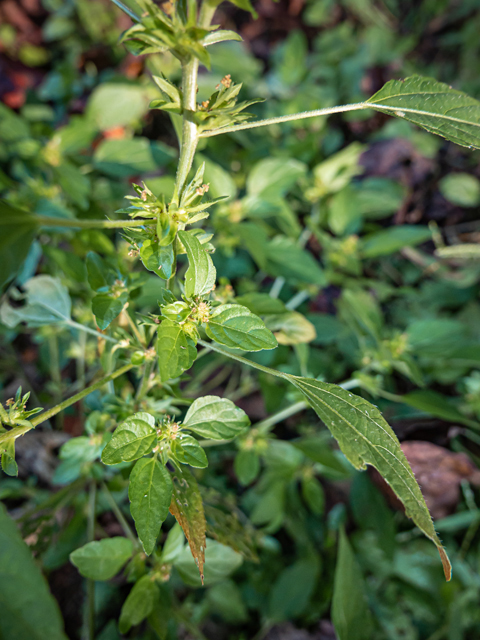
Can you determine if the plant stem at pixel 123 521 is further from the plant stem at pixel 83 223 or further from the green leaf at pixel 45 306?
the plant stem at pixel 83 223

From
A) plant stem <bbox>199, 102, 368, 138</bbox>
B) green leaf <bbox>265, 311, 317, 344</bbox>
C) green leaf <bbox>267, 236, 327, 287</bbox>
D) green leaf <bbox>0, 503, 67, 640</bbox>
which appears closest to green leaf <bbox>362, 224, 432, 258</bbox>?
green leaf <bbox>267, 236, 327, 287</bbox>

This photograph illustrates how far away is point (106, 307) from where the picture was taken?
1.00 meters

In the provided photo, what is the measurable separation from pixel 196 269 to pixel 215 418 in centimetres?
38

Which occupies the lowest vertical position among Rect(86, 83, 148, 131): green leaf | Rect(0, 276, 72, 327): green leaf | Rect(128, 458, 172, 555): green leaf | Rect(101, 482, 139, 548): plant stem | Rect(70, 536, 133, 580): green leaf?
Rect(101, 482, 139, 548): plant stem

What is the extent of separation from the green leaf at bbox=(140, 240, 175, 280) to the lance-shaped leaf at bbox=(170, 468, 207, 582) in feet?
1.58

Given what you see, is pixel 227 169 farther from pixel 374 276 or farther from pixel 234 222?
pixel 374 276

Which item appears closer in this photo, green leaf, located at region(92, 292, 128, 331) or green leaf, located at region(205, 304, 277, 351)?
green leaf, located at region(205, 304, 277, 351)

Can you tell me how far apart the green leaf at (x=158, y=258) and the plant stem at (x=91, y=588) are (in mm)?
1117

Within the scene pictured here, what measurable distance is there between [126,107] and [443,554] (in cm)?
259

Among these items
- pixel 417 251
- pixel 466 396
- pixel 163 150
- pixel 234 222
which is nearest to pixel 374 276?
pixel 417 251

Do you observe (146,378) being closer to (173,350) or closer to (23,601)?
(173,350)

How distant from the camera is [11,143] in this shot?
2.10 metres

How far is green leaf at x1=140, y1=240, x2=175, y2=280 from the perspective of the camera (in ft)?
2.68

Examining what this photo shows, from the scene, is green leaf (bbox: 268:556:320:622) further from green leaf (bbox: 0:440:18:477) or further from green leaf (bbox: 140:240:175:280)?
green leaf (bbox: 140:240:175:280)
